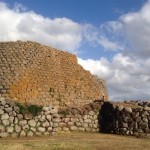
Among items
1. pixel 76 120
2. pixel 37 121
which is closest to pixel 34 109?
pixel 37 121

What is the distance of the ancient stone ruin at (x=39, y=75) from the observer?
31.6 m

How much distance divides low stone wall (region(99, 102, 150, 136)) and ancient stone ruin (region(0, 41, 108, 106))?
353 inches

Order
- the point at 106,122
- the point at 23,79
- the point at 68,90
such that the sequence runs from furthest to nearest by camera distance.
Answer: the point at 68,90
the point at 23,79
the point at 106,122

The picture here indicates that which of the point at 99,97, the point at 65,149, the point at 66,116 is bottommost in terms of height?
the point at 65,149

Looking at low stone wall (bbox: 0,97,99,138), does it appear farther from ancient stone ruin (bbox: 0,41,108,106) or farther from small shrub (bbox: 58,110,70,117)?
ancient stone ruin (bbox: 0,41,108,106)

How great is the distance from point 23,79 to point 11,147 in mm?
16550

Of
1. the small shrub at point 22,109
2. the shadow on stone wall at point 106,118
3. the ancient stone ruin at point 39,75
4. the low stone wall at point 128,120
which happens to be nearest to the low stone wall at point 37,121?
the small shrub at point 22,109

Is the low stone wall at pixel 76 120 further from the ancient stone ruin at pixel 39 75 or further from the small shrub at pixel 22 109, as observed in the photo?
the ancient stone ruin at pixel 39 75

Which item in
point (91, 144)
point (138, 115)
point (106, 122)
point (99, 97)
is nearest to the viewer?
point (91, 144)

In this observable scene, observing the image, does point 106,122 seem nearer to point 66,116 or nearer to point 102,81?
point 66,116

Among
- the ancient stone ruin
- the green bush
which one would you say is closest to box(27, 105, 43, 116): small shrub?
the green bush

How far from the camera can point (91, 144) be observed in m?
17.2

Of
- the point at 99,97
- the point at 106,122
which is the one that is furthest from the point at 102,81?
the point at 106,122

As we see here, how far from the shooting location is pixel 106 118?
2473 centimetres
